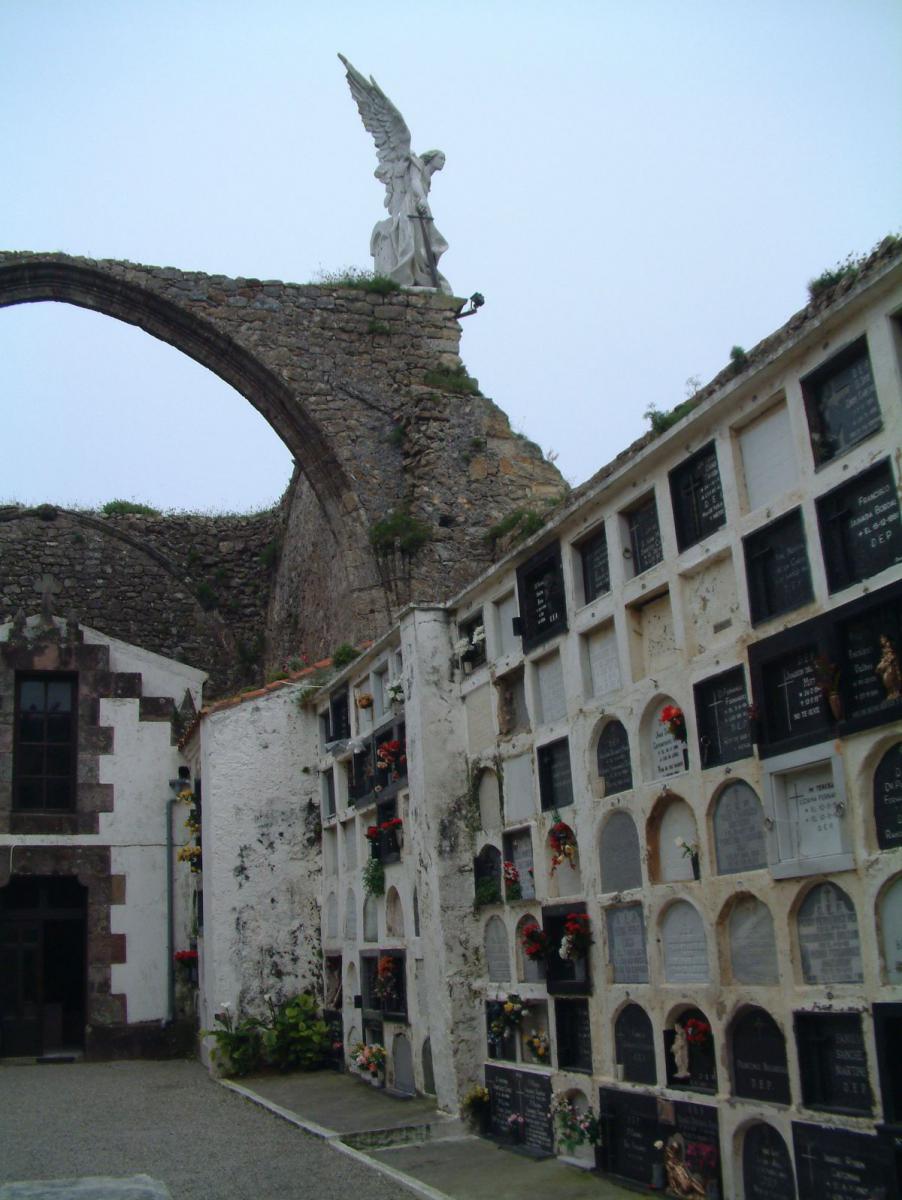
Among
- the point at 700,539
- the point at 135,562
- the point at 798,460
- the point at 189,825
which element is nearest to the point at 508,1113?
the point at 700,539

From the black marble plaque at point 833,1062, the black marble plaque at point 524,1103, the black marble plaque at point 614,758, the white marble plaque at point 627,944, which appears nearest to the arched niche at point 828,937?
the black marble plaque at point 833,1062

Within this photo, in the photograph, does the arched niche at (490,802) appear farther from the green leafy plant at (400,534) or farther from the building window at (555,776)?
the green leafy plant at (400,534)

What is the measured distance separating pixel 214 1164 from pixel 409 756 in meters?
2.75

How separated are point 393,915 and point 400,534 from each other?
17.1ft

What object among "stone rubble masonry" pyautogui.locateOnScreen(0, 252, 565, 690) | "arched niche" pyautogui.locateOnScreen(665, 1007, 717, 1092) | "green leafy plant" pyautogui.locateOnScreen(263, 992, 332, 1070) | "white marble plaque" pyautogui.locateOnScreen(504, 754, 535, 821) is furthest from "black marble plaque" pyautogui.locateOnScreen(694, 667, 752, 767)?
"stone rubble masonry" pyautogui.locateOnScreen(0, 252, 565, 690)

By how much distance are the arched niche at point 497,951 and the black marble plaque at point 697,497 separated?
2866mm

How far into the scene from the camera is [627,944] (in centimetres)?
644

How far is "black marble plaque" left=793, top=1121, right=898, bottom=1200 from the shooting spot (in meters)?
4.62

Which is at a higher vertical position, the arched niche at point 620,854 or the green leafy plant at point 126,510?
the green leafy plant at point 126,510

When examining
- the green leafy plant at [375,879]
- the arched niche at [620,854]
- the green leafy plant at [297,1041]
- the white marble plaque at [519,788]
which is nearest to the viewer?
the arched niche at [620,854]

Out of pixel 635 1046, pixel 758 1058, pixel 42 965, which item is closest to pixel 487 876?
pixel 635 1046

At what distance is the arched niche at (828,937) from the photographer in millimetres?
4922

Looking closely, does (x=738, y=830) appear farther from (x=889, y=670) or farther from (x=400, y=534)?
(x=400, y=534)

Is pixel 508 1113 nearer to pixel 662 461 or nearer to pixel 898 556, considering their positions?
pixel 662 461
